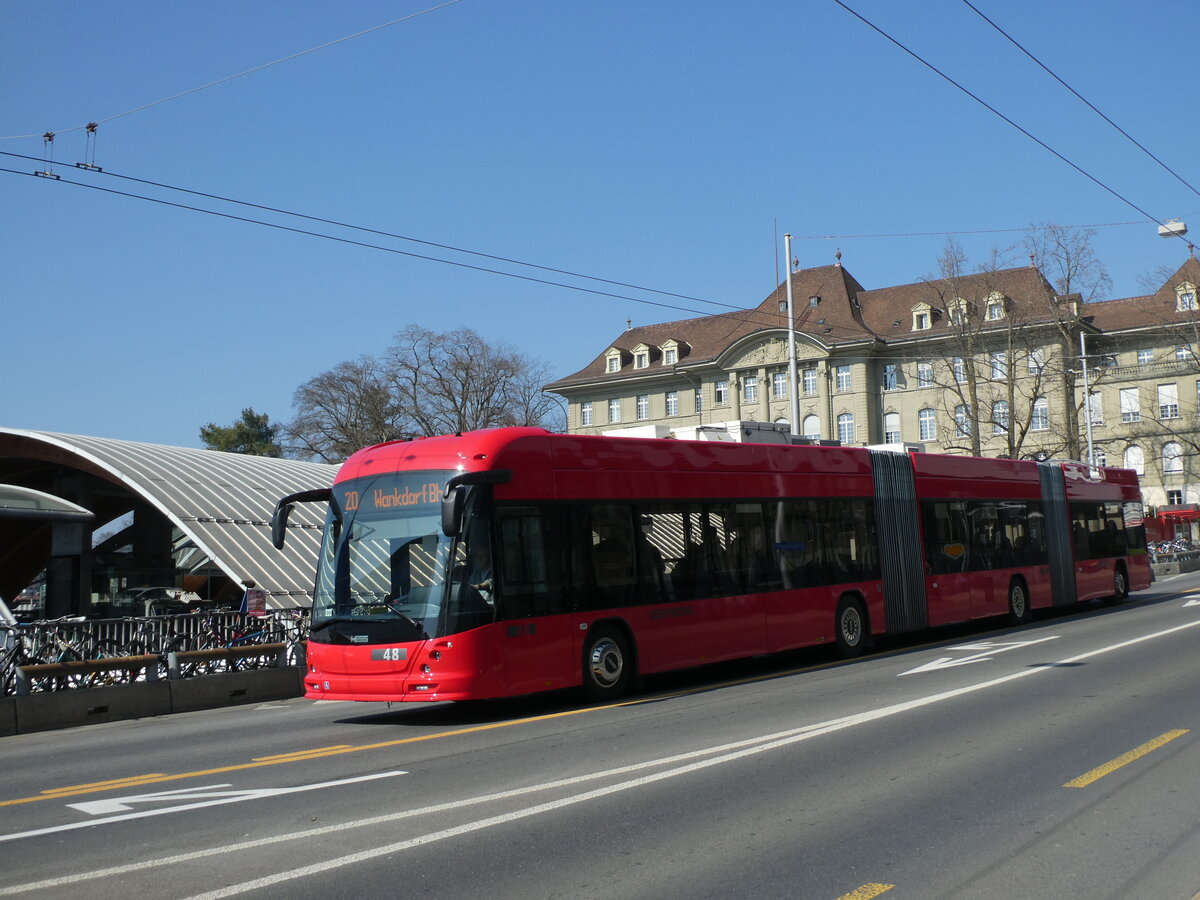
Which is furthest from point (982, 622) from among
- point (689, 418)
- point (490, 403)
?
point (689, 418)

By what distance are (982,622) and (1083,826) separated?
19.4m

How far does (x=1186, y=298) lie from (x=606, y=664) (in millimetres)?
65487

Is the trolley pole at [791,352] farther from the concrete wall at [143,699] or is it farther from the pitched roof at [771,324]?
the pitched roof at [771,324]

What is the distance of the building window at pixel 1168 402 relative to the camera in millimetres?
70000

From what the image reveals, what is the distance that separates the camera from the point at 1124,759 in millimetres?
9008

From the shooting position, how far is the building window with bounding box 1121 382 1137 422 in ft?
235

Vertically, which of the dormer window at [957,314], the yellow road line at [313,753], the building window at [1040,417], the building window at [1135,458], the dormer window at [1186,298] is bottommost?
the yellow road line at [313,753]

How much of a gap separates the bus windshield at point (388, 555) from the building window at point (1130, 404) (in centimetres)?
6719

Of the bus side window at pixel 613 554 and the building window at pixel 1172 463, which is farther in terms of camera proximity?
the building window at pixel 1172 463

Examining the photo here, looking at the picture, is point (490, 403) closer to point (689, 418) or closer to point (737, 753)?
point (689, 418)

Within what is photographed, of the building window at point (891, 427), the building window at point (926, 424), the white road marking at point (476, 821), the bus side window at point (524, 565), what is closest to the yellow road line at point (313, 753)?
the bus side window at point (524, 565)

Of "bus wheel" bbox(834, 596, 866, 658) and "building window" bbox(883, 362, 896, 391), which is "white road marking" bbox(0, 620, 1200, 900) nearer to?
"bus wheel" bbox(834, 596, 866, 658)

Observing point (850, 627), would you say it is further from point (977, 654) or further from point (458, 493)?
point (458, 493)

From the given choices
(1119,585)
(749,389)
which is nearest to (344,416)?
(749,389)
